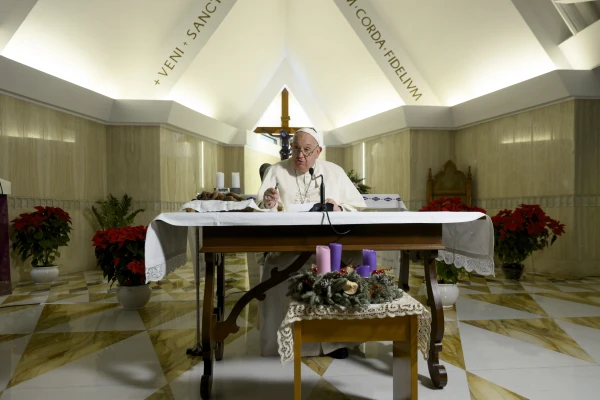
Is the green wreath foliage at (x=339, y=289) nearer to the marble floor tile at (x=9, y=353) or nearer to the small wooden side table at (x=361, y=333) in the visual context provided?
the small wooden side table at (x=361, y=333)

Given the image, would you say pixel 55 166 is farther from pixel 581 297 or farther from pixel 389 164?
pixel 581 297

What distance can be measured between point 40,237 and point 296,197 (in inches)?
165

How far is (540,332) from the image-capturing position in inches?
149

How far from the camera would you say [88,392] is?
2.66 meters

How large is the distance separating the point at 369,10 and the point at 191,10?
3183mm

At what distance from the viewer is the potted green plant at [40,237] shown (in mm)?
6230

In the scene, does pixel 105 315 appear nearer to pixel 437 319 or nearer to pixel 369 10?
pixel 437 319

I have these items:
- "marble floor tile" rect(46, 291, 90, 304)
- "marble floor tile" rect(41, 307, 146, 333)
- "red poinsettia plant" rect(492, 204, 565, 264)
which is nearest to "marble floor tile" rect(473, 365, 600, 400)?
"marble floor tile" rect(41, 307, 146, 333)

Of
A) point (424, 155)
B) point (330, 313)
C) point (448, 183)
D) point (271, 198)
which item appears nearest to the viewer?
point (330, 313)

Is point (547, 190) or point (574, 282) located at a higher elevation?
point (547, 190)

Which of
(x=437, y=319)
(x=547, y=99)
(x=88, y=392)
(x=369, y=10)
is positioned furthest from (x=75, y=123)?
(x=547, y=99)

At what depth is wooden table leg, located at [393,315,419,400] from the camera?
7.29 ft

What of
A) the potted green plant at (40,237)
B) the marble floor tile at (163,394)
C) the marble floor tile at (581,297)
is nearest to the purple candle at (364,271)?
the marble floor tile at (163,394)

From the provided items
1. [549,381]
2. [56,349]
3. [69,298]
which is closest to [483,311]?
[549,381]
